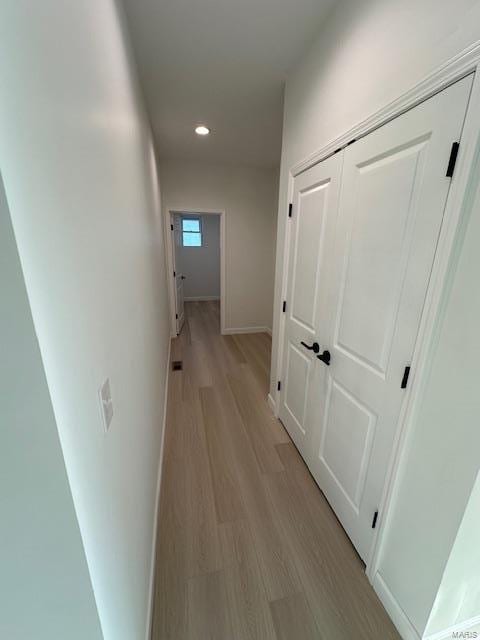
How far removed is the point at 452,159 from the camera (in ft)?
2.70

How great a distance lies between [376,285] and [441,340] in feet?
1.18

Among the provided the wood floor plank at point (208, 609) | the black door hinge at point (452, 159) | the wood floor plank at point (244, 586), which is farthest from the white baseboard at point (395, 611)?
the black door hinge at point (452, 159)

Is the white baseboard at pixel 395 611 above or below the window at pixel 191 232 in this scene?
below

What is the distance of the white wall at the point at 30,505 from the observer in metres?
0.37

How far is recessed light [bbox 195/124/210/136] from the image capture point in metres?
2.73

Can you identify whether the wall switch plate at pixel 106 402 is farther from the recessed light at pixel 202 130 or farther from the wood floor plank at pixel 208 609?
the recessed light at pixel 202 130

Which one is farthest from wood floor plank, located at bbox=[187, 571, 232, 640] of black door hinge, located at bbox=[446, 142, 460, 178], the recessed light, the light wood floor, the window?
the window

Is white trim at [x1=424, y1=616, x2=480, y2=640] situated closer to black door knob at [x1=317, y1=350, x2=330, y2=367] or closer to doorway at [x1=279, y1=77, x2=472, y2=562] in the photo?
doorway at [x1=279, y1=77, x2=472, y2=562]

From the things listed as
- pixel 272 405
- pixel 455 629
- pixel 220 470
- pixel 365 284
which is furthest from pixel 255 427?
pixel 365 284

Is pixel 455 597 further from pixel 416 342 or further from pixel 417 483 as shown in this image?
pixel 416 342

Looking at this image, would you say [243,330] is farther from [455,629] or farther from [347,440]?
[455,629]

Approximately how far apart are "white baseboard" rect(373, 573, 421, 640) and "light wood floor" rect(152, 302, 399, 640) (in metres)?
0.03

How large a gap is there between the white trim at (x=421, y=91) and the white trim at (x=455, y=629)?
6.49 feet

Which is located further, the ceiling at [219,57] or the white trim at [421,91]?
the ceiling at [219,57]
